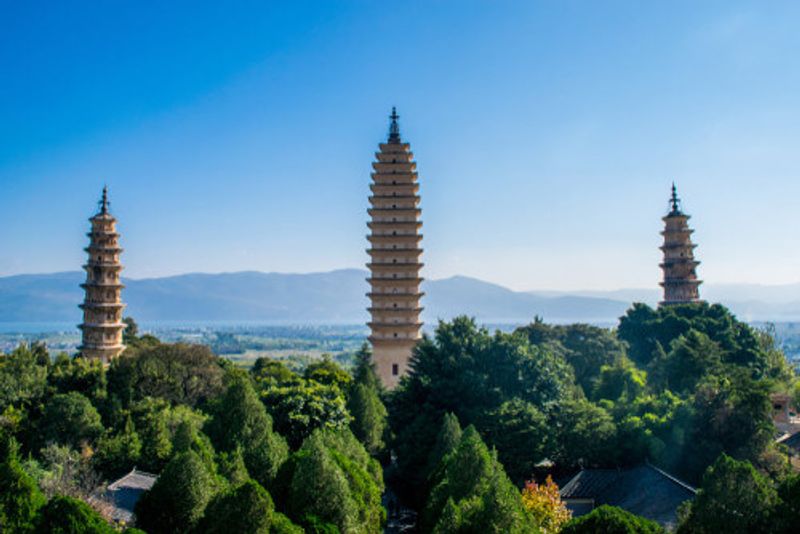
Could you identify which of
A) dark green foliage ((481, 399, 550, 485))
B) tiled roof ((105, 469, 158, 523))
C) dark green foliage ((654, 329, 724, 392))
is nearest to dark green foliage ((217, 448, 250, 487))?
tiled roof ((105, 469, 158, 523))

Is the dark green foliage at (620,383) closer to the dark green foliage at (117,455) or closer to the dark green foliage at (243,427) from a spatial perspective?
the dark green foliage at (243,427)

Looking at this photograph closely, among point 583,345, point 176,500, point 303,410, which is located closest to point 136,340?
point 303,410

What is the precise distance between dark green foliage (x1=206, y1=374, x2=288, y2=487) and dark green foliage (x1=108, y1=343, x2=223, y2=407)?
8313 millimetres

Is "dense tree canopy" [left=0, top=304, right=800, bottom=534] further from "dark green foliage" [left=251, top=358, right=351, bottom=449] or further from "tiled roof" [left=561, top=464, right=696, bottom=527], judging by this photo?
"tiled roof" [left=561, top=464, right=696, bottom=527]

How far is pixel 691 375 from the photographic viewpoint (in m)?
36.4

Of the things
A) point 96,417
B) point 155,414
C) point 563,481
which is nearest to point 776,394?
point 563,481

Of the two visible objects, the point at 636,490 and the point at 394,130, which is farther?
the point at 394,130

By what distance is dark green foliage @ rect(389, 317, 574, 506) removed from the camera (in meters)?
29.1

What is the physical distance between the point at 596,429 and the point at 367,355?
26.0m

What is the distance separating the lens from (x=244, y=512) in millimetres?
15719

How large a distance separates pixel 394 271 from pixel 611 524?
3206cm

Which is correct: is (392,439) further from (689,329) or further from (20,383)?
(689,329)

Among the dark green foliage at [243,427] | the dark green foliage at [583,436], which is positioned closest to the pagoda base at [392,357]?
the dark green foliage at [583,436]

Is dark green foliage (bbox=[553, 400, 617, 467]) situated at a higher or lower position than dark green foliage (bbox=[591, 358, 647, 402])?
lower
